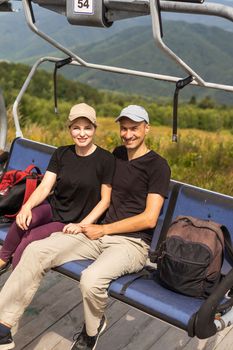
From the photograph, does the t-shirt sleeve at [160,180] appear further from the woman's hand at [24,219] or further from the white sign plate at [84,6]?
the white sign plate at [84,6]

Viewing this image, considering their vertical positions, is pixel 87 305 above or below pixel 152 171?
below

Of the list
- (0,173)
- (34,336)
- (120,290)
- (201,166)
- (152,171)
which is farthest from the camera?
(201,166)

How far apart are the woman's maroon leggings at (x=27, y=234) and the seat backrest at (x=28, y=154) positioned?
752 mm

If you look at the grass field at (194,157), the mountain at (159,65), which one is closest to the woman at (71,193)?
the grass field at (194,157)

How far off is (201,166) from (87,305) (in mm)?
3988

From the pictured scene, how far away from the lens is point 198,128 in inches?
723

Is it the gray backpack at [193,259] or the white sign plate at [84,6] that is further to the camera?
the white sign plate at [84,6]

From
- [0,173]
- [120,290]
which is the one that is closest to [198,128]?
[0,173]

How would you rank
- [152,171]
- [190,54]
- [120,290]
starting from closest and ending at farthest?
1. [120,290]
2. [152,171]
3. [190,54]

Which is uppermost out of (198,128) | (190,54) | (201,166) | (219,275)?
(219,275)

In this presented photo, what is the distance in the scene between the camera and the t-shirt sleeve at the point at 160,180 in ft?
8.50

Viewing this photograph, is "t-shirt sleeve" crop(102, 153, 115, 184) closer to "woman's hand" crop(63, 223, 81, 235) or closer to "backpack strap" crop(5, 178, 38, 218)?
"woman's hand" crop(63, 223, 81, 235)

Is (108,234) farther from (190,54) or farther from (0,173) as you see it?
(190,54)

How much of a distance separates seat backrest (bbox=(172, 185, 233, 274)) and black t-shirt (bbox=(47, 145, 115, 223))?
43 cm
